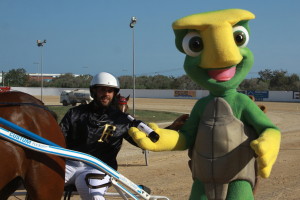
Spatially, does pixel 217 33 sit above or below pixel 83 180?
above

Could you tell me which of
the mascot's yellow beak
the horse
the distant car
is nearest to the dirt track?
the mascot's yellow beak

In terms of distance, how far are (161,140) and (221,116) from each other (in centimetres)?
63

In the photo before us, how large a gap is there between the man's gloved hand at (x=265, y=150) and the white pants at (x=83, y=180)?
1.41m

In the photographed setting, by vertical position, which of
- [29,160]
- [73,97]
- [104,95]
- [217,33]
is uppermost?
[217,33]

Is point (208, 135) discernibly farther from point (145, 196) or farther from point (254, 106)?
point (145, 196)

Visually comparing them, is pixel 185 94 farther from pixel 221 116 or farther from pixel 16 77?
pixel 221 116

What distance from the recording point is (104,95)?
4289 millimetres

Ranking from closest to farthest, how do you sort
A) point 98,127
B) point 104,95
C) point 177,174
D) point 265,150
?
point 265,150 → point 98,127 → point 104,95 → point 177,174

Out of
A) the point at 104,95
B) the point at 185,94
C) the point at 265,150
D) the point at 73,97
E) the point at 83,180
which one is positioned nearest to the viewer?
the point at 265,150

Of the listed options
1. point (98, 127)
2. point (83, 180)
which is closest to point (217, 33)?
point (98, 127)

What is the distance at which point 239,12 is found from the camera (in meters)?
4.08

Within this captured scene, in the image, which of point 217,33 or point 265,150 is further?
point 217,33

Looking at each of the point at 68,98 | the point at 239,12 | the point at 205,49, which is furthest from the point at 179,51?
the point at 68,98

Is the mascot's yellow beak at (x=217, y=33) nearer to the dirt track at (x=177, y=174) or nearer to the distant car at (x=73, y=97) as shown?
the dirt track at (x=177, y=174)
